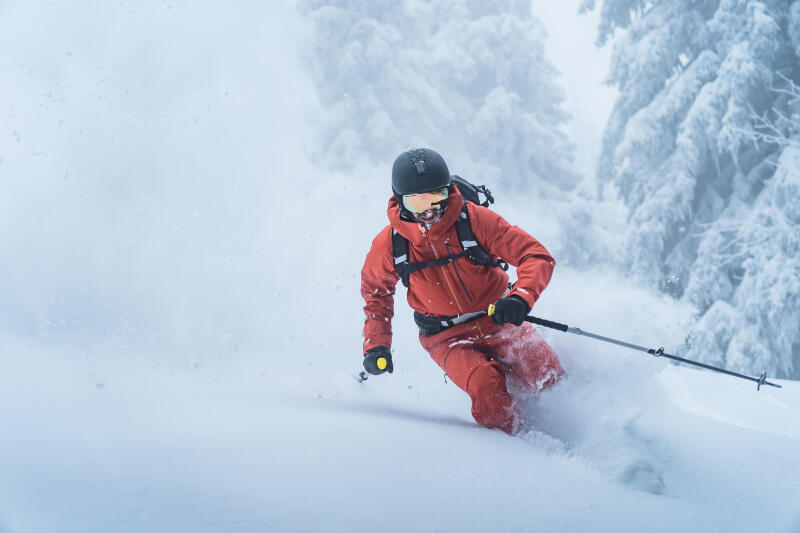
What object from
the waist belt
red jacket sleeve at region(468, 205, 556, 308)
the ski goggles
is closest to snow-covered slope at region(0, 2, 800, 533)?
the waist belt

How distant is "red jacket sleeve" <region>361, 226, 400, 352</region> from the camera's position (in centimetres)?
379

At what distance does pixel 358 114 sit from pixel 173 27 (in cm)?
575

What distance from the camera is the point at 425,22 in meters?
17.9

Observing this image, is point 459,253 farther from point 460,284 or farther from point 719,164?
point 719,164

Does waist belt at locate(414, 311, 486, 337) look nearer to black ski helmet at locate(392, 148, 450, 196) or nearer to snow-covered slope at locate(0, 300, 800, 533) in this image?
snow-covered slope at locate(0, 300, 800, 533)

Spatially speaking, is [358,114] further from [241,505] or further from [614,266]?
[241,505]

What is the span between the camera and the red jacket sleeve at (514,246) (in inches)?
133

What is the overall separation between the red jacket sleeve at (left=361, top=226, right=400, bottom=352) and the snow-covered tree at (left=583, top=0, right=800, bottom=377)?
14.5ft

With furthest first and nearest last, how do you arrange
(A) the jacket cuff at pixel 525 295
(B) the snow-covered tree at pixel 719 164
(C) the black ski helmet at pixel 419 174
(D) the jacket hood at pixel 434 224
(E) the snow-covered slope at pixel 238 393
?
(B) the snow-covered tree at pixel 719 164, (D) the jacket hood at pixel 434 224, (C) the black ski helmet at pixel 419 174, (A) the jacket cuff at pixel 525 295, (E) the snow-covered slope at pixel 238 393

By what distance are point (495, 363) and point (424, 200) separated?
3.80 ft

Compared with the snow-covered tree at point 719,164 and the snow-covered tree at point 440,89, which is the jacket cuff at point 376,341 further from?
the snow-covered tree at point 440,89

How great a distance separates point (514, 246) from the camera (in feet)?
11.5

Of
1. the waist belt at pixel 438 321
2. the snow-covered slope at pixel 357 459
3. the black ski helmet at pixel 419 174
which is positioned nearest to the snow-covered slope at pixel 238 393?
the snow-covered slope at pixel 357 459

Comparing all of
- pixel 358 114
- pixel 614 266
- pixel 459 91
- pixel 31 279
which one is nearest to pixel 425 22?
pixel 459 91
